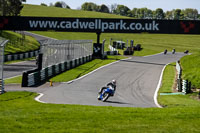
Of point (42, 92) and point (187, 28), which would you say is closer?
point (42, 92)

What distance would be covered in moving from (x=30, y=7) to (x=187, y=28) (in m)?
115

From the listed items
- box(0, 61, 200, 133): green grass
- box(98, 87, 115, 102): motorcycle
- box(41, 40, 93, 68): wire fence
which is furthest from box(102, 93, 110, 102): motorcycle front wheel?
box(41, 40, 93, 68): wire fence

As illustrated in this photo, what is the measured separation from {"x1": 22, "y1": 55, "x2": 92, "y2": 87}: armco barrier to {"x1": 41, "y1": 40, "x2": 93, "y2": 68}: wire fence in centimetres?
41

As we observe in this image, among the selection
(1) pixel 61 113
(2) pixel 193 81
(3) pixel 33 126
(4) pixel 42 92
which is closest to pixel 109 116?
(1) pixel 61 113

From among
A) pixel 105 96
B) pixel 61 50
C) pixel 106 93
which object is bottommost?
pixel 105 96

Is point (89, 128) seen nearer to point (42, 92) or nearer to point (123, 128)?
point (123, 128)

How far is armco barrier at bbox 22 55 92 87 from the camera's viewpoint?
25531 millimetres

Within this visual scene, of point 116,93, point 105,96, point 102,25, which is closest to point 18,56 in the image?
point 102,25

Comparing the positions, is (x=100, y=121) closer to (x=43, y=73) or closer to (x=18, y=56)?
(x=43, y=73)

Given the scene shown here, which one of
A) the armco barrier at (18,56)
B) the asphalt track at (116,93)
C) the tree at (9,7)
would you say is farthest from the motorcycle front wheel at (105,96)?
the tree at (9,7)

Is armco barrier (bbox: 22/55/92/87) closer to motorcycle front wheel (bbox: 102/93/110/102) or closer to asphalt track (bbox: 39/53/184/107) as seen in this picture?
asphalt track (bbox: 39/53/184/107)

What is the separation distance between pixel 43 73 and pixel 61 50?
6.08 metres

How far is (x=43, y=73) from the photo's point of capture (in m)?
29.2

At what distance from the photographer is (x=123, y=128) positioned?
10.7 m
